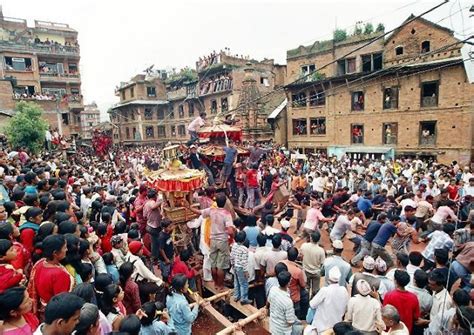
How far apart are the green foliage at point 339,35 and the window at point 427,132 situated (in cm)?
1048

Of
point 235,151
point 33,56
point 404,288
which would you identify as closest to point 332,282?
point 404,288

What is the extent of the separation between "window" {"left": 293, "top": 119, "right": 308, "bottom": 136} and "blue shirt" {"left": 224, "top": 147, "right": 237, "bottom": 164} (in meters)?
22.5

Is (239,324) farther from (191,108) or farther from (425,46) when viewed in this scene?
(191,108)

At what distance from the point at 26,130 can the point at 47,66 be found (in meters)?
20.4

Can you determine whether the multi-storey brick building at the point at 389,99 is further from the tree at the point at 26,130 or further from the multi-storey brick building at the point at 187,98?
the tree at the point at 26,130

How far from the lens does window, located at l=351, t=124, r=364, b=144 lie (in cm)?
2703

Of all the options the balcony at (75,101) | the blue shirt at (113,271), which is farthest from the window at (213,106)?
the blue shirt at (113,271)

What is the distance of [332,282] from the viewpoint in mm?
4668

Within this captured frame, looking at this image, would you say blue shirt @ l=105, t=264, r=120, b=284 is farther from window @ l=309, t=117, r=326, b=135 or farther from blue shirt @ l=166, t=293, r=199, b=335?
window @ l=309, t=117, r=326, b=135

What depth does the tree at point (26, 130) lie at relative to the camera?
18766mm

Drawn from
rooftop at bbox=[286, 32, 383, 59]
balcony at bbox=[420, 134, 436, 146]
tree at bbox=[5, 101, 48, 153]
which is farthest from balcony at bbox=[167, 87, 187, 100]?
balcony at bbox=[420, 134, 436, 146]

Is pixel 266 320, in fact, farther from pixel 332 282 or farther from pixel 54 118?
pixel 54 118

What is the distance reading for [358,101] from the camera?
27.3 meters

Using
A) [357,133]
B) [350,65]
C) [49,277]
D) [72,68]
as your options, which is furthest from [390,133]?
[72,68]
